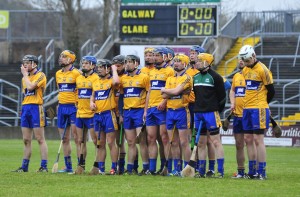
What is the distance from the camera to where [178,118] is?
19.1 meters

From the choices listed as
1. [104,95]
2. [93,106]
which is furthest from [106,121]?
[104,95]

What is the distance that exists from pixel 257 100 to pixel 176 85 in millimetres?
1690

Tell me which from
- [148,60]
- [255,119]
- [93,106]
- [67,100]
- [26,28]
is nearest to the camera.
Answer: [255,119]

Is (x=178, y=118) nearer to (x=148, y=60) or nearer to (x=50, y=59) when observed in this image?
(x=148, y=60)

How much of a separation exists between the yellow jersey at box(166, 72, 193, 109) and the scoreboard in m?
20.8

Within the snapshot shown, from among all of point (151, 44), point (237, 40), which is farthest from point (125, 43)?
point (237, 40)

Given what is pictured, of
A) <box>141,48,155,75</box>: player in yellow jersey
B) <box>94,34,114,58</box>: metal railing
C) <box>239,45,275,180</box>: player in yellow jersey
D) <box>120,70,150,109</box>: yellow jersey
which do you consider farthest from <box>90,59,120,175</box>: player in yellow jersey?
<box>94,34,114,58</box>: metal railing

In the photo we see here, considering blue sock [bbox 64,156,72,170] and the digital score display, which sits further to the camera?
the digital score display

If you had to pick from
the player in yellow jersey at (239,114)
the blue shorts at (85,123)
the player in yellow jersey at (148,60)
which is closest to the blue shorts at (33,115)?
the blue shorts at (85,123)

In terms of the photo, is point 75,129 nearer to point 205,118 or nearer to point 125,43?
A: point 205,118

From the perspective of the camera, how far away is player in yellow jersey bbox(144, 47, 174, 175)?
19438mm

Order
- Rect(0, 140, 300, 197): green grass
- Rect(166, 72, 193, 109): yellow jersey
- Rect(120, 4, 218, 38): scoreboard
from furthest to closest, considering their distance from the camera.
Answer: Rect(120, 4, 218, 38): scoreboard → Rect(166, 72, 193, 109): yellow jersey → Rect(0, 140, 300, 197): green grass

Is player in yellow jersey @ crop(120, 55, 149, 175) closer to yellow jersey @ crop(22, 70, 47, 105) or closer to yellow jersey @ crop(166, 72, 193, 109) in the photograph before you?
yellow jersey @ crop(166, 72, 193, 109)

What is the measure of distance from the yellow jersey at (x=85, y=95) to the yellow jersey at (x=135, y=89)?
0.73m
